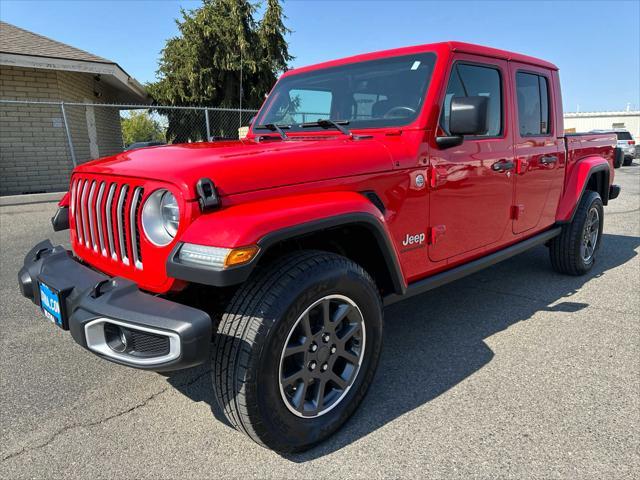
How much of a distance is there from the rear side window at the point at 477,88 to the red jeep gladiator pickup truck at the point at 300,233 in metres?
0.01

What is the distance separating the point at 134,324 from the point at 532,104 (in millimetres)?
3463

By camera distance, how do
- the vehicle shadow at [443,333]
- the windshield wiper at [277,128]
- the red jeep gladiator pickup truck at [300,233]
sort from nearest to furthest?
the red jeep gladiator pickup truck at [300,233], the vehicle shadow at [443,333], the windshield wiper at [277,128]

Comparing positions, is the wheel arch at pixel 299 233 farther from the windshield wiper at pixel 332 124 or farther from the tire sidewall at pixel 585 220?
the tire sidewall at pixel 585 220

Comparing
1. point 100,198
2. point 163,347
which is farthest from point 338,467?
point 100,198

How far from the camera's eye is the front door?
9.13 feet

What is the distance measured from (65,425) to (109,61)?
39.0ft

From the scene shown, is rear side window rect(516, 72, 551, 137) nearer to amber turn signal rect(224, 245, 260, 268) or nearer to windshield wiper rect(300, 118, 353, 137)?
windshield wiper rect(300, 118, 353, 137)

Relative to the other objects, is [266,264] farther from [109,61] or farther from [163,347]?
[109,61]

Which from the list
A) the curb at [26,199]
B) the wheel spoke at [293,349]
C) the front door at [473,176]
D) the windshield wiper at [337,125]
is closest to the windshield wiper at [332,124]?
the windshield wiper at [337,125]

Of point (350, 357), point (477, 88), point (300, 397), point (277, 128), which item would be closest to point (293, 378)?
point (300, 397)

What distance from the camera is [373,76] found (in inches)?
120

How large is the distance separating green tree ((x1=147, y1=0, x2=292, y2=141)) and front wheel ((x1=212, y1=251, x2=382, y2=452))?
1907 centimetres

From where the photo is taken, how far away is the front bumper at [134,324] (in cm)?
170

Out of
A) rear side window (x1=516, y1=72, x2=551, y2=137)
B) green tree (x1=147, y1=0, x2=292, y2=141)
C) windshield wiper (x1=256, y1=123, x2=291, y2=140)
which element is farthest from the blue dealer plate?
green tree (x1=147, y1=0, x2=292, y2=141)
